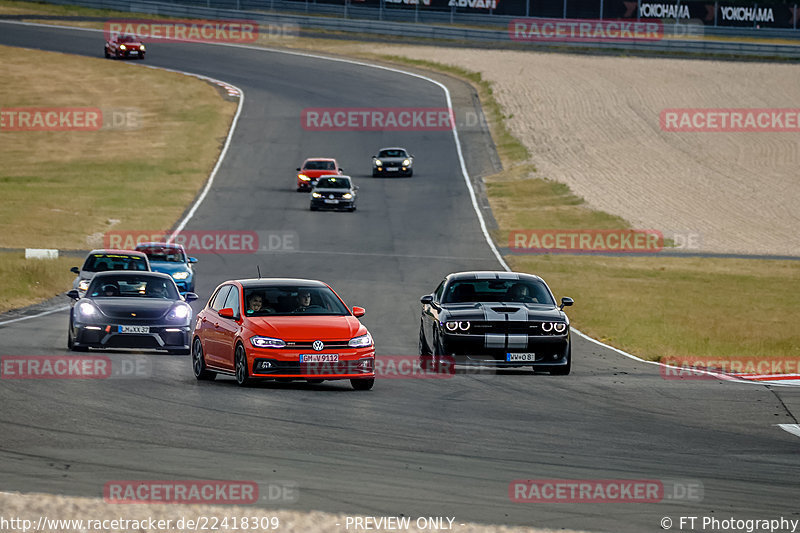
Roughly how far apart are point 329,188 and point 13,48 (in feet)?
133

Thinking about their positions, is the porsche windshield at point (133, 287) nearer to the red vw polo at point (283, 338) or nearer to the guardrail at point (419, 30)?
the red vw polo at point (283, 338)

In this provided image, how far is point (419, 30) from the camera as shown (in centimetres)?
8638

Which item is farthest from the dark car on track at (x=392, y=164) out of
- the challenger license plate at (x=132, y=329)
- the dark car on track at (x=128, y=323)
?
the challenger license plate at (x=132, y=329)

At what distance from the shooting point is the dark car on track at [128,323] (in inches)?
759

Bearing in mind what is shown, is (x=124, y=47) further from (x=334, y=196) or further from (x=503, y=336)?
(x=503, y=336)

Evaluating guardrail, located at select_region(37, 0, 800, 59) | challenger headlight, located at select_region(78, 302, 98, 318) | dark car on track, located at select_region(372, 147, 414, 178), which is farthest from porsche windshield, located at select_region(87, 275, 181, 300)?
guardrail, located at select_region(37, 0, 800, 59)

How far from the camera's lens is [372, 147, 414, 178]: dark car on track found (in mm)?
57750

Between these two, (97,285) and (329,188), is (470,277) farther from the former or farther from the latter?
(329,188)

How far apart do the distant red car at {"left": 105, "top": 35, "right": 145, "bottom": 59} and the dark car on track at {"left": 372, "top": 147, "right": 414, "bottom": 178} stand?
27.5m

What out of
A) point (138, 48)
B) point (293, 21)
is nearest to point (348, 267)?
point (138, 48)

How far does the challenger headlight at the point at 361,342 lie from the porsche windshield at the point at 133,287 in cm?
579

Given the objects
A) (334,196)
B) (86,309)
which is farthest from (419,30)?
(86,309)

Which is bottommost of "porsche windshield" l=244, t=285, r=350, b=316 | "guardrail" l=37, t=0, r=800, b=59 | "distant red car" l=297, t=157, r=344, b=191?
"distant red car" l=297, t=157, r=344, b=191

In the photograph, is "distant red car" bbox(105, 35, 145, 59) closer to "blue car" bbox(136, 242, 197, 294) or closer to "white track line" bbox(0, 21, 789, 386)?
"white track line" bbox(0, 21, 789, 386)
